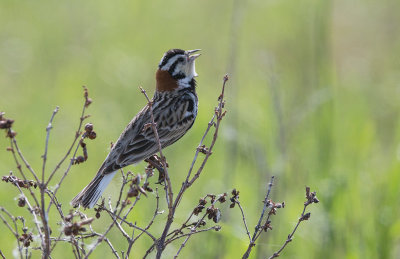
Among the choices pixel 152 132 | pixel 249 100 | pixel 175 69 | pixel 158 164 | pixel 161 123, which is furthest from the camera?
pixel 249 100

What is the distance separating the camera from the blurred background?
17.1ft

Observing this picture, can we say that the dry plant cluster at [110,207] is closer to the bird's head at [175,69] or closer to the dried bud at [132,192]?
the dried bud at [132,192]

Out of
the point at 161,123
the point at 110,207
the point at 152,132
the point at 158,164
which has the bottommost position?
the point at 110,207

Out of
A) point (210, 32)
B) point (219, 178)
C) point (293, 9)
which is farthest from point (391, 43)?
point (219, 178)

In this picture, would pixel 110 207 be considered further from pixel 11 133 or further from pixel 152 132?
pixel 152 132

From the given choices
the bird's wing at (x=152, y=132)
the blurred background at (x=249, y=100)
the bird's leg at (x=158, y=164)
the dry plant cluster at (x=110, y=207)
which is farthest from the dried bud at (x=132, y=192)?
the blurred background at (x=249, y=100)

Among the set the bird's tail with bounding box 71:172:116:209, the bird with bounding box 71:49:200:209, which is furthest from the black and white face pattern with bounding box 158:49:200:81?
the bird's tail with bounding box 71:172:116:209

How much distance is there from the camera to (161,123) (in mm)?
4758

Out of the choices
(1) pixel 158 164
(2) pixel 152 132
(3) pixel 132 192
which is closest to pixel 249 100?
(2) pixel 152 132

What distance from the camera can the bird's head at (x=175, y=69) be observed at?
506 centimetres

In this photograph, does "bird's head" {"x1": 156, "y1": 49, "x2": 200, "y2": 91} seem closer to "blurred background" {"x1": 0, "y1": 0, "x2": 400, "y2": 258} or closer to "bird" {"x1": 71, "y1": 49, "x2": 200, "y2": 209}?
"bird" {"x1": 71, "y1": 49, "x2": 200, "y2": 209}

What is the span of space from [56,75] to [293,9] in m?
3.37

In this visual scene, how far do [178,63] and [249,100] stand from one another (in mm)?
3380

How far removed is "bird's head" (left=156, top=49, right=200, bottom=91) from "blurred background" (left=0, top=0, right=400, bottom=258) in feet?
1.06
